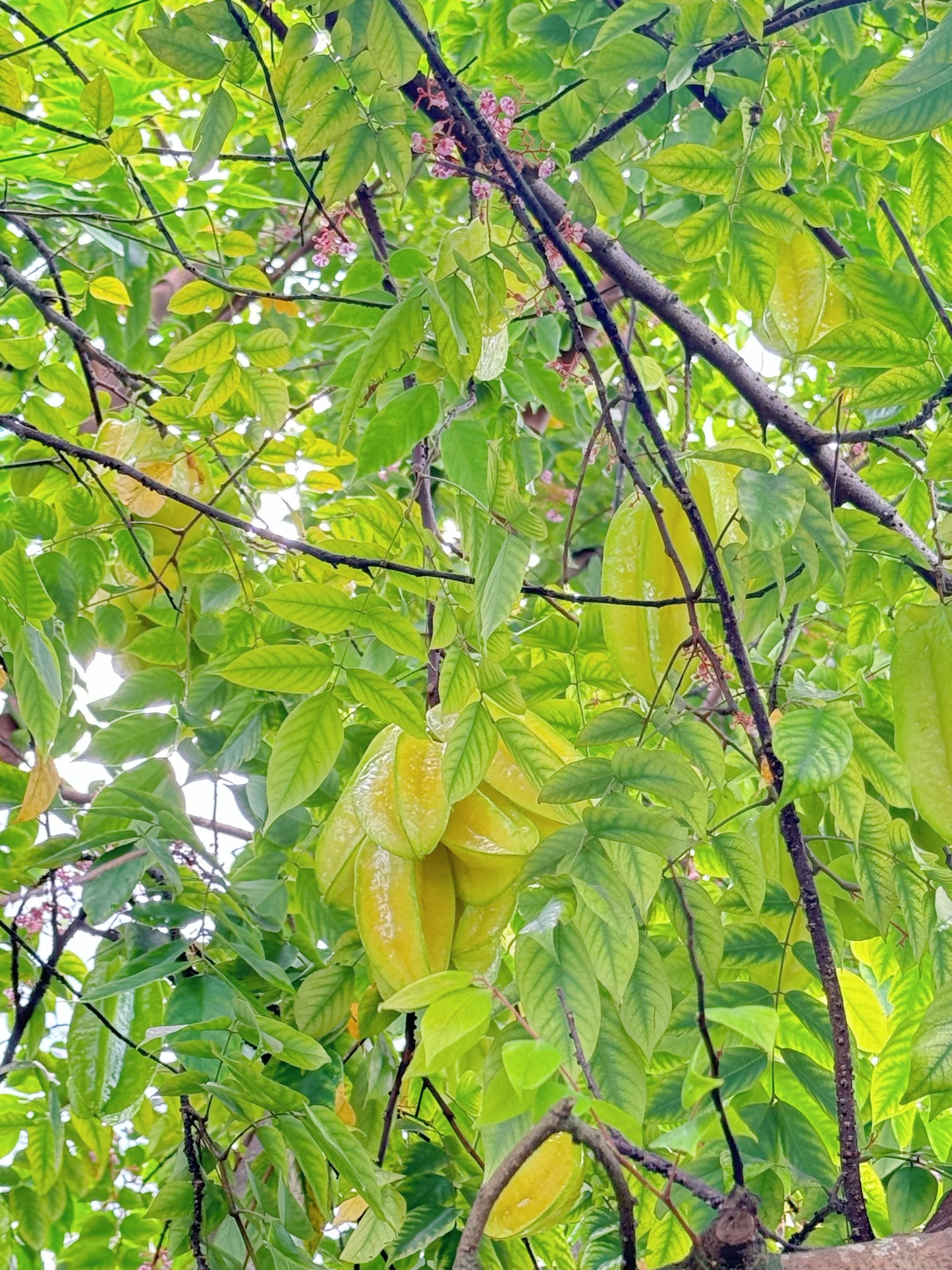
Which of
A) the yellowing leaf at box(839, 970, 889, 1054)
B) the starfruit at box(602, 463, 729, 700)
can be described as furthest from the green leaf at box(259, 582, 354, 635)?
the yellowing leaf at box(839, 970, 889, 1054)

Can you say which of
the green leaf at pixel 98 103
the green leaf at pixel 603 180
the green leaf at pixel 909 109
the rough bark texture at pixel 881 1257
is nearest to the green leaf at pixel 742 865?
the rough bark texture at pixel 881 1257

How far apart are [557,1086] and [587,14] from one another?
122 cm

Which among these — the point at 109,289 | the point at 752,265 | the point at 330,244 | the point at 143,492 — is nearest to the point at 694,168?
the point at 752,265

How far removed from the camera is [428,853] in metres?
0.94

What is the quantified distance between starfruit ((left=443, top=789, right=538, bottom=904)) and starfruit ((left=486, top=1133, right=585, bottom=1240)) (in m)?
0.20

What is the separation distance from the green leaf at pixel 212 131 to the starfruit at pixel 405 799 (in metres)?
0.60

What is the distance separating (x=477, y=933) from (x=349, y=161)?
2.37 ft

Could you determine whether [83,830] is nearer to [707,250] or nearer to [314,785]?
[314,785]

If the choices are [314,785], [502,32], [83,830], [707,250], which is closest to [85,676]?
[83,830]

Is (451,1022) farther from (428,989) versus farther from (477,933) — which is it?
(477,933)

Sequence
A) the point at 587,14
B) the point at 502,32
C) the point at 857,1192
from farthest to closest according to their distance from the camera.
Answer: the point at 502,32 → the point at 587,14 → the point at 857,1192

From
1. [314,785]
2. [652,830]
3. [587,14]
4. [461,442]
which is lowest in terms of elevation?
[652,830]

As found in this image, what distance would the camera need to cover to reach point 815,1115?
1092 millimetres

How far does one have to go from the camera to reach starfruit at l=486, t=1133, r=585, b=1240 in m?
0.90
